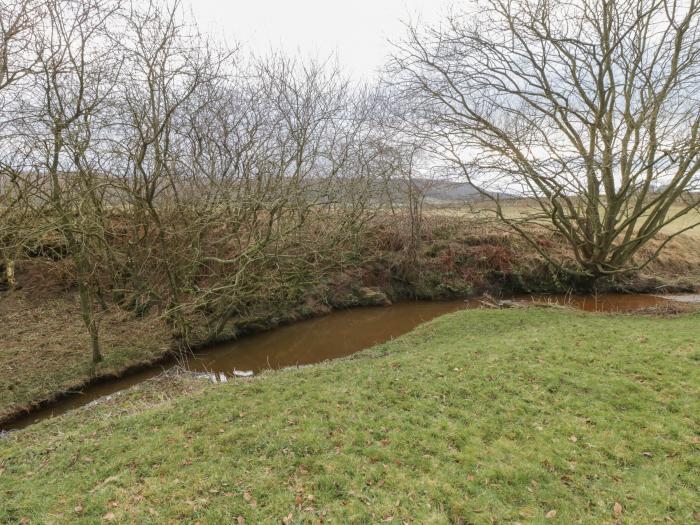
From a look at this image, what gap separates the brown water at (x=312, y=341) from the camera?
9.19 m

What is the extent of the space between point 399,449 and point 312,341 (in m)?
8.12

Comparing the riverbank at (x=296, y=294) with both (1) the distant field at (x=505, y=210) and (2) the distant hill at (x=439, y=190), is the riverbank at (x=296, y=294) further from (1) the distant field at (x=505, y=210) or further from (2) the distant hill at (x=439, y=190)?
(2) the distant hill at (x=439, y=190)

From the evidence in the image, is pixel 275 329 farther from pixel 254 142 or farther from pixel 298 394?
pixel 298 394

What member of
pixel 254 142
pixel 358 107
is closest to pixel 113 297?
pixel 254 142

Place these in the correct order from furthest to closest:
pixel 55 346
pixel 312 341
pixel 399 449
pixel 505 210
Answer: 1. pixel 505 210
2. pixel 312 341
3. pixel 55 346
4. pixel 399 449

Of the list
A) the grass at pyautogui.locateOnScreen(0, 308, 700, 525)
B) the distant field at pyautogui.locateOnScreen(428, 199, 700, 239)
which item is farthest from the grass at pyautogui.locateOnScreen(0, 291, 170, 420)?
the distant field at pyautogui.locateOnScreen(428, 199, 700, 239)

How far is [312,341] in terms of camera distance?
41.2 feet

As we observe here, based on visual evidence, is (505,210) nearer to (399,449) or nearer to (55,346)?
(399,449)

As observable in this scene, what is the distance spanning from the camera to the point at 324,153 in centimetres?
1213

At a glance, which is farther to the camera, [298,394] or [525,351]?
[525,351]

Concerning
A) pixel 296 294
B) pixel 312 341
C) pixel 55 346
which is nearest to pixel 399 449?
pixel 312 341

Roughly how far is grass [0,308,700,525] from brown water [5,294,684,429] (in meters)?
2.14

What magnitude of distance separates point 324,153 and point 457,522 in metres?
10.4

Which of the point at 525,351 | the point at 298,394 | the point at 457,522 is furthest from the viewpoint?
the point at 525,351
